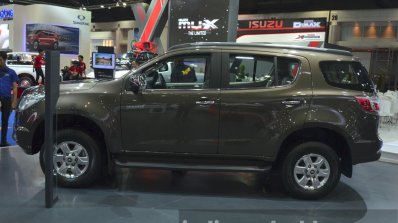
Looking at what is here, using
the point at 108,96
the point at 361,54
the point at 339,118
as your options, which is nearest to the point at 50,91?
the point at 108,96

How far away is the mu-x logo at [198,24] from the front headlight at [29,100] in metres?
5.92

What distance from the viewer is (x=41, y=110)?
16.1 ft

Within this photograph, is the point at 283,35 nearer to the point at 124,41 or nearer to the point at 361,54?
the point at 361,54

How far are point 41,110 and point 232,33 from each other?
6050mm

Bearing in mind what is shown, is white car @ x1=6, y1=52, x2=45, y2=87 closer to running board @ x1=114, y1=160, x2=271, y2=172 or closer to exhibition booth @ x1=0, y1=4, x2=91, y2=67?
exhibition booth @ x1=0, y1=4, x2=91, y2=67

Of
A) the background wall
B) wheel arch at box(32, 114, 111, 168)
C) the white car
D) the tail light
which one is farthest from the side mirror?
the background wall

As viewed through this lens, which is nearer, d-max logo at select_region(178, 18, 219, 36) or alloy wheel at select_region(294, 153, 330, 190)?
alloy wheel at select_region(294, 153, 330, 190)

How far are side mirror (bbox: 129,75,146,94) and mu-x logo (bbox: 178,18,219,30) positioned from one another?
5626mm

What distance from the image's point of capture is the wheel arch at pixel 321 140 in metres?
4.96

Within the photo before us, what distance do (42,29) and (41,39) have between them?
616 mm

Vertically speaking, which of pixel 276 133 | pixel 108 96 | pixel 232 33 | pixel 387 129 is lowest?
pixel 387 129

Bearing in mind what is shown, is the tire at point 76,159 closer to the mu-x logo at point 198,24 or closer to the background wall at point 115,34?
the mu-x logo at point 198,24

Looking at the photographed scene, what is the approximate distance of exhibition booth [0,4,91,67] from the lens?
2512cm

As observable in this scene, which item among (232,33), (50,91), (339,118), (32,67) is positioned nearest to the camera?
(50,91)
